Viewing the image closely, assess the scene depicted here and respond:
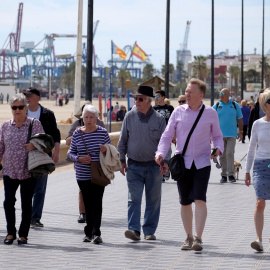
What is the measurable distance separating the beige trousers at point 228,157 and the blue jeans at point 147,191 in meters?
6.46

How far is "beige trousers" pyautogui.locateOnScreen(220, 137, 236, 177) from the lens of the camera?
15203 mm

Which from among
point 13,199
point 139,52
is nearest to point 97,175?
point 13,199

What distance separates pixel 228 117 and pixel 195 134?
7289 millimetres

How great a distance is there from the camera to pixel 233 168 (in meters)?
15.5

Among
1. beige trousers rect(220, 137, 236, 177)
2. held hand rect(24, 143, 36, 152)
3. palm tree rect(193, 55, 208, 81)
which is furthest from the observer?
palm tree rect(193, 55, 208, 81)

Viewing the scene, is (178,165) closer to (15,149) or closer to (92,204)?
(92,204)

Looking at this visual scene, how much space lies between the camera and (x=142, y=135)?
878 cm

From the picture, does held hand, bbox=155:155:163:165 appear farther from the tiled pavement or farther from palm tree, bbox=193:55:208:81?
palm tree, bbox=193:55:208:81

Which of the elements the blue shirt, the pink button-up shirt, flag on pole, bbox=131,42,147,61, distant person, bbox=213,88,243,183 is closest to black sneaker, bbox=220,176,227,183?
distant person, bbox=213,88,243,183

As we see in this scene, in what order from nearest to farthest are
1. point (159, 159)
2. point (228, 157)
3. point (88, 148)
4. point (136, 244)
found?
point (159, 159) < point (136, 244) < point (88, 148) < point (228, 157)

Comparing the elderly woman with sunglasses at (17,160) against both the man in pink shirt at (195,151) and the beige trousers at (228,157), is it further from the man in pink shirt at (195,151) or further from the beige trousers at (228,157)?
the beige trousers at (228,157)

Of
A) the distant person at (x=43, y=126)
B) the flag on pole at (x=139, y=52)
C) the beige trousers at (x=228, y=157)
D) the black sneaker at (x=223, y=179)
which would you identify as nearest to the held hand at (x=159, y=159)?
the distant person at (x=43, y=126)

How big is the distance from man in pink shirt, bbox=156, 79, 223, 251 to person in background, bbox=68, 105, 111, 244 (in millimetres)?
822

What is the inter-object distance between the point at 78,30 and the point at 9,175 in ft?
56.7
